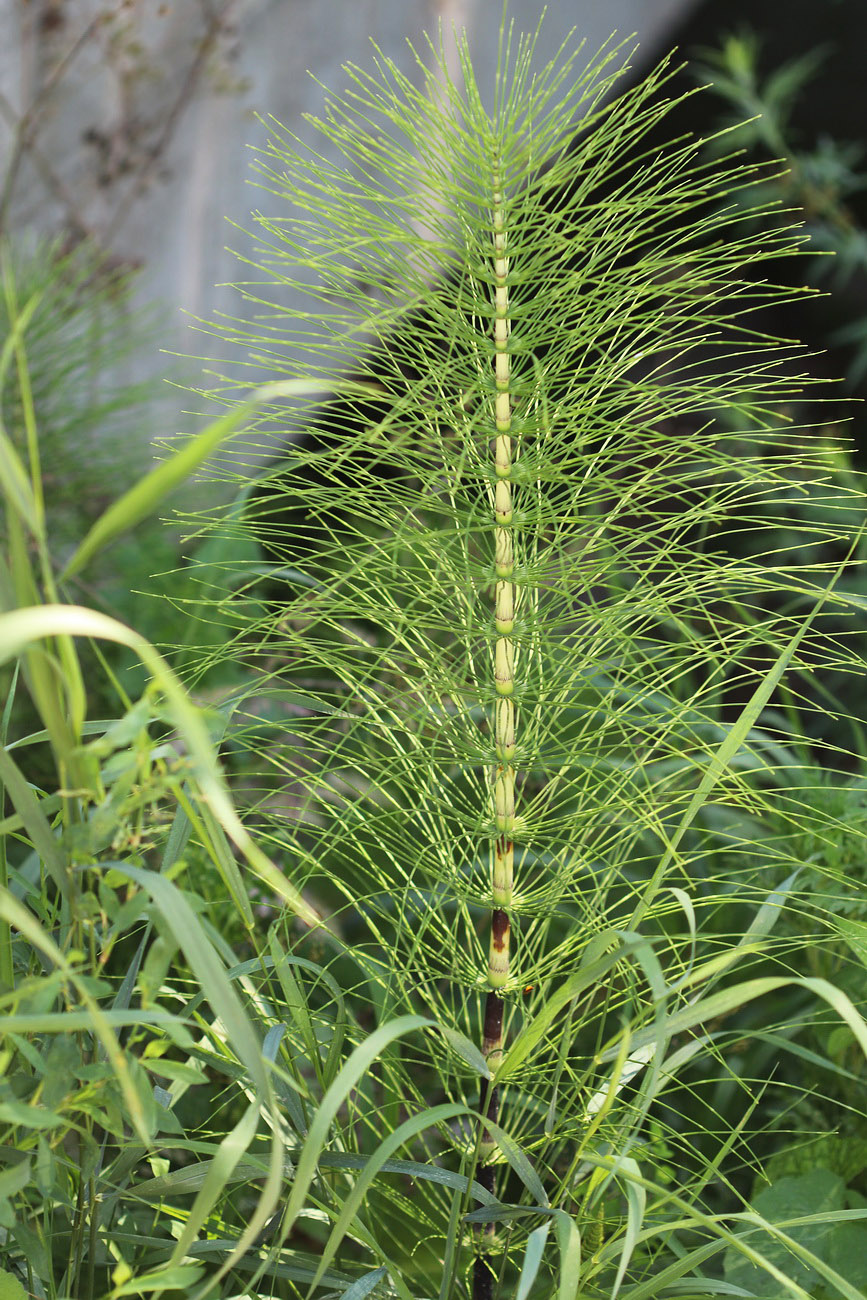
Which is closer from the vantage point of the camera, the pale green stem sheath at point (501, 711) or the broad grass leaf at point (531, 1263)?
the broad grass leaf at point (531, 1263)

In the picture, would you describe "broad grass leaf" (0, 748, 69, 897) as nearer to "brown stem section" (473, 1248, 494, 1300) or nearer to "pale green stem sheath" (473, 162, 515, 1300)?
"pale green stem sheath" (473, 162, 515, 1300)

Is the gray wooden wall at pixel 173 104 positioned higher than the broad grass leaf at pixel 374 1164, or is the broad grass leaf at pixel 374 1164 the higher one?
the gray wooden wall at pixel 173 104

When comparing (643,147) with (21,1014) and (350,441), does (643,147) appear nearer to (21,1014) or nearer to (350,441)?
(350,441)

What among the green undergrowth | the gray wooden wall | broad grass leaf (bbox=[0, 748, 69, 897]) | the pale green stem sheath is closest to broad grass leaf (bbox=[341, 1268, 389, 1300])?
the green undergrowth

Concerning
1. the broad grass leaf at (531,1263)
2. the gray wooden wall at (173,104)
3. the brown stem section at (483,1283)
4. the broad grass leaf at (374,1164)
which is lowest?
the brown stem section at (483,1283)


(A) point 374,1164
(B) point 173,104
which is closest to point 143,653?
(A) point 374,1164

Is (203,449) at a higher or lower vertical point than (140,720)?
higher

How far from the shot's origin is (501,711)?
72 cm

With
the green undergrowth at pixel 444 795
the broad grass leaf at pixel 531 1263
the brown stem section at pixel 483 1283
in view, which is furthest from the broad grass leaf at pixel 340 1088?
the brown stem section at pixel 483 1283

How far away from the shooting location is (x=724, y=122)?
8.84 ft

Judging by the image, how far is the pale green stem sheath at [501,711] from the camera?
673mm

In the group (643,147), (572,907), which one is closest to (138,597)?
(572,907)

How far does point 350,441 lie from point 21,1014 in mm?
337

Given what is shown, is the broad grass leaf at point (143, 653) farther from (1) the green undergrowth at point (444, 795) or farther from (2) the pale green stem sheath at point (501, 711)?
(2) the pale green stem sheath at point (501, 711)
